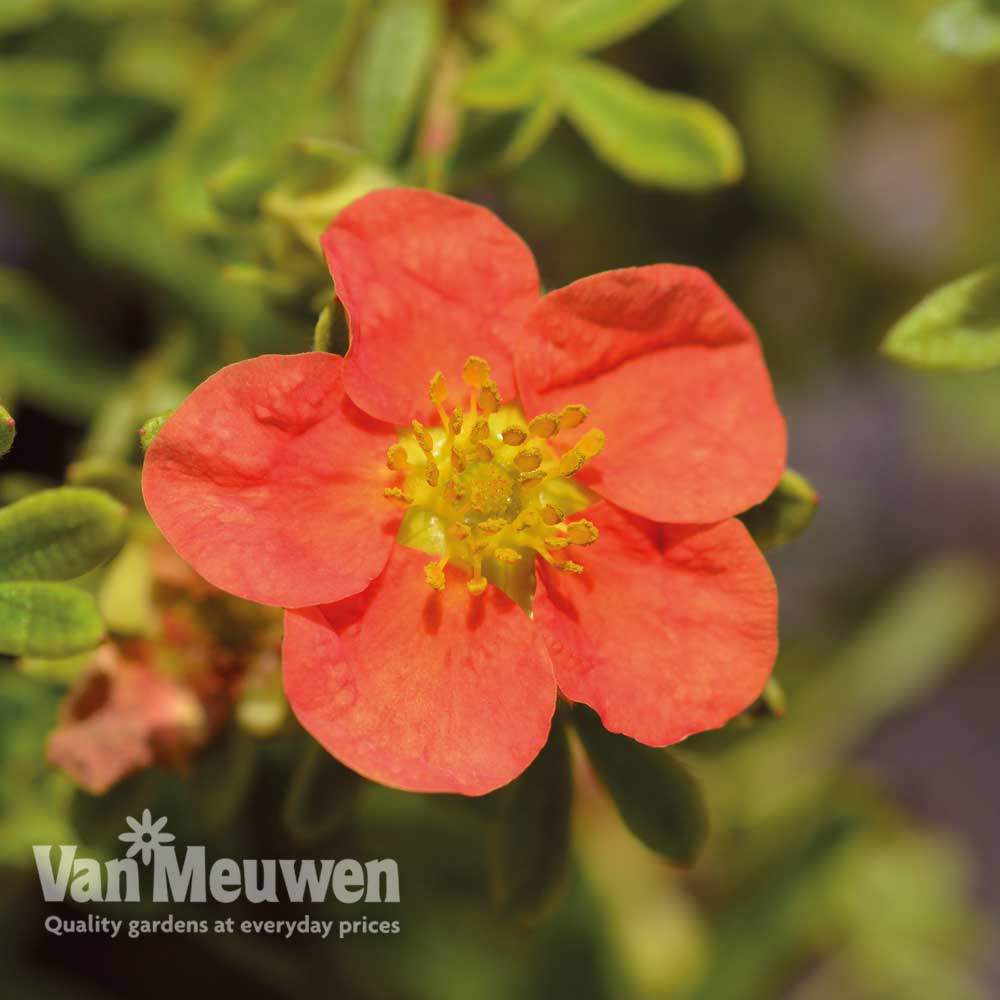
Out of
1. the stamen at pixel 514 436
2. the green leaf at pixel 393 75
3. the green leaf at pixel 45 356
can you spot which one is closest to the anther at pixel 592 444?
the stamen at pixel 514 436

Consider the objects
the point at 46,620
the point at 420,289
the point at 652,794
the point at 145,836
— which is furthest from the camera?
the point at 145,836

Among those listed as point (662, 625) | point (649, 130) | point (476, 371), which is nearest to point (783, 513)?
point (662, 625)

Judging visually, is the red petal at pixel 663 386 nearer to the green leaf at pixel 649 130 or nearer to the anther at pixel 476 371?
the anther at pixel 476 371

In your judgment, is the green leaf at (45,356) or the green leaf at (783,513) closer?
the green leaf at (783,513)

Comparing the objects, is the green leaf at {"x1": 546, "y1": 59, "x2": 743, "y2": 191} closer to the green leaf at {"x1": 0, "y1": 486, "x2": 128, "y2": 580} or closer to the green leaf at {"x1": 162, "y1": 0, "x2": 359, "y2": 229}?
the green leaf at {"x1": 162, "y1": 0, "x2": 359, "y2": 229}
